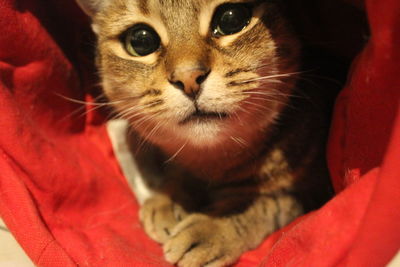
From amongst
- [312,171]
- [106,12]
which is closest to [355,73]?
[312,171]

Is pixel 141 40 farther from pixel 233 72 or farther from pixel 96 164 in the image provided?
pixel 96 164

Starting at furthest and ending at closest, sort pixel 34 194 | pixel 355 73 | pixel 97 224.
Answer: pixel 97 224 → pixel 34 194 → pixel 355 73

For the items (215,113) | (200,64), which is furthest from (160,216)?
(200,64)

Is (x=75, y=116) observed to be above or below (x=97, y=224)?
above

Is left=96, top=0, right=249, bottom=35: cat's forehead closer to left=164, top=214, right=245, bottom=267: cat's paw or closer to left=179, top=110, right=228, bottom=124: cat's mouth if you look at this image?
left=179, top=110, right=228, bottom=124: cat's mouth

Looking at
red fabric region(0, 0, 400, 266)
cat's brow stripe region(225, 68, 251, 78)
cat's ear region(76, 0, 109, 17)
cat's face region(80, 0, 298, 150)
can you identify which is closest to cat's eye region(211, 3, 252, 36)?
cat's face region(80, 0, 298, 150)

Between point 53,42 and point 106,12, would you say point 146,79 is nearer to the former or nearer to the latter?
point 106,12
